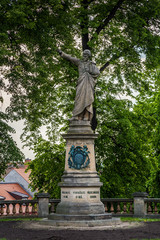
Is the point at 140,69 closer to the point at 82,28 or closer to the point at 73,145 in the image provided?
the point at 82,28

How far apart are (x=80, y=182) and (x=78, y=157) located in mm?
827

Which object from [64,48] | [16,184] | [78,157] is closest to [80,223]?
[78,157]

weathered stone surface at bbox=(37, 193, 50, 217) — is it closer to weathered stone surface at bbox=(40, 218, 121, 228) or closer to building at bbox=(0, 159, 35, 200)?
weathered stone surface at bbox=(40, 218, 121, 228)

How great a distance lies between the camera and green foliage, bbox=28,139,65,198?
20656 millimetres

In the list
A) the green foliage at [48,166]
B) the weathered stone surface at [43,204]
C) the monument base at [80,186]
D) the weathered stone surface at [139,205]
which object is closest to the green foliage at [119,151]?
the green foliage at [48,166]

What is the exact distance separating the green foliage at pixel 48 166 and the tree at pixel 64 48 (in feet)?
3.02

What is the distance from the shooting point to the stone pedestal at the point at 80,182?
39.1ft

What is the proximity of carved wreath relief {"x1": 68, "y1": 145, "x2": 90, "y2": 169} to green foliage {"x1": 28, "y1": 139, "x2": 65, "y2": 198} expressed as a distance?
23.0ft

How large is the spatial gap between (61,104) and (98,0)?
6072mm

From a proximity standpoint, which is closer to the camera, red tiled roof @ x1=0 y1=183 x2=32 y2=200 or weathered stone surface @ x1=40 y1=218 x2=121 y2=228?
weathered stone surface @ x1=40 y1=218 x2=121 y2=228

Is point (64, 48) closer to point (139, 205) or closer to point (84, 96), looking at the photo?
point (84, 96)

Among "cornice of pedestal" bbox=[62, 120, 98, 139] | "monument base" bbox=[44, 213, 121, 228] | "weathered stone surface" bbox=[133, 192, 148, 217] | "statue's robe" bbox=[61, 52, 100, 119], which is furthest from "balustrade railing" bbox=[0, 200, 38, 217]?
"statue's robe" bbox=[61, 52, 100, 119]

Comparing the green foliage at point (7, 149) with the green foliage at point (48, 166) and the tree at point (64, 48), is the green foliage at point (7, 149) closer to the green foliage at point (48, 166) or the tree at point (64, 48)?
the tree at point (64, 48)

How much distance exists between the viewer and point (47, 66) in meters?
17.3
